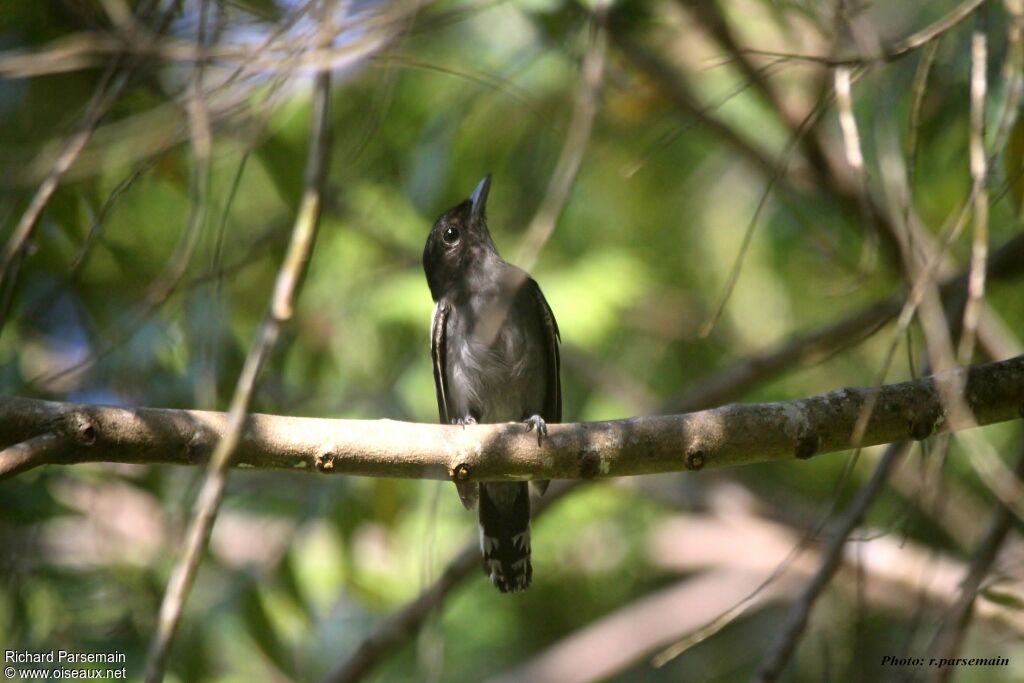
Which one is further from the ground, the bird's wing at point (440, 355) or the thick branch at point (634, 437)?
the bird's wing at point (440, 355)

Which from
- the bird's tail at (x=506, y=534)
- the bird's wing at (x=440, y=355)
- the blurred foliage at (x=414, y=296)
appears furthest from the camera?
the bird's wing at (x=440, y=355)

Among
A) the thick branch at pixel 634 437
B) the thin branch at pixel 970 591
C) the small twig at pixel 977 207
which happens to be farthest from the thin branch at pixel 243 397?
the thin branch at pixel 970 591

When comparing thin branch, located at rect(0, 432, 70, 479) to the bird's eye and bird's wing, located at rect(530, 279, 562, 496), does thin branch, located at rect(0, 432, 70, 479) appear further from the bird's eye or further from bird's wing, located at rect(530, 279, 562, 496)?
the bird's eye

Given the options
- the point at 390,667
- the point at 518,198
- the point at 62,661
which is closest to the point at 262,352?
the point at 62,661

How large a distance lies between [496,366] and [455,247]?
83cm

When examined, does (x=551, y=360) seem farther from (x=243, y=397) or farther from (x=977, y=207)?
(x=243, y=397)

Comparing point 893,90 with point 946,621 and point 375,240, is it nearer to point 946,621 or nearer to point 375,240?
point 946,621

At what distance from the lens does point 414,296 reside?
6676mm

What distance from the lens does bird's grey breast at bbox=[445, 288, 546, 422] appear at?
554 centimetres

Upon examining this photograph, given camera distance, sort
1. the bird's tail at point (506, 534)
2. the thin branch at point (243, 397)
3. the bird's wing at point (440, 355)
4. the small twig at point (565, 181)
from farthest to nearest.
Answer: the bird's wing at point (440, 355), the bird's tail at point (506, 534), the small twig at point (565, 181), the thin branch at point (243, 397)

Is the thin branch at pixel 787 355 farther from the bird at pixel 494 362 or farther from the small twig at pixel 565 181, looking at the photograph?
the small twig at pixel 565 181

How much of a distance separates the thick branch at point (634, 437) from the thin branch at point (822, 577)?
2.39ft

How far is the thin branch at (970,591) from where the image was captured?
3.66 meters

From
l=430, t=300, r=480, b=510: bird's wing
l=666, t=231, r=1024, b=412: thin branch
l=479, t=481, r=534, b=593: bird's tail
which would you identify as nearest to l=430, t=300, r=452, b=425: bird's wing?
l=430, t=300, r=480, b=510: bird's wing
